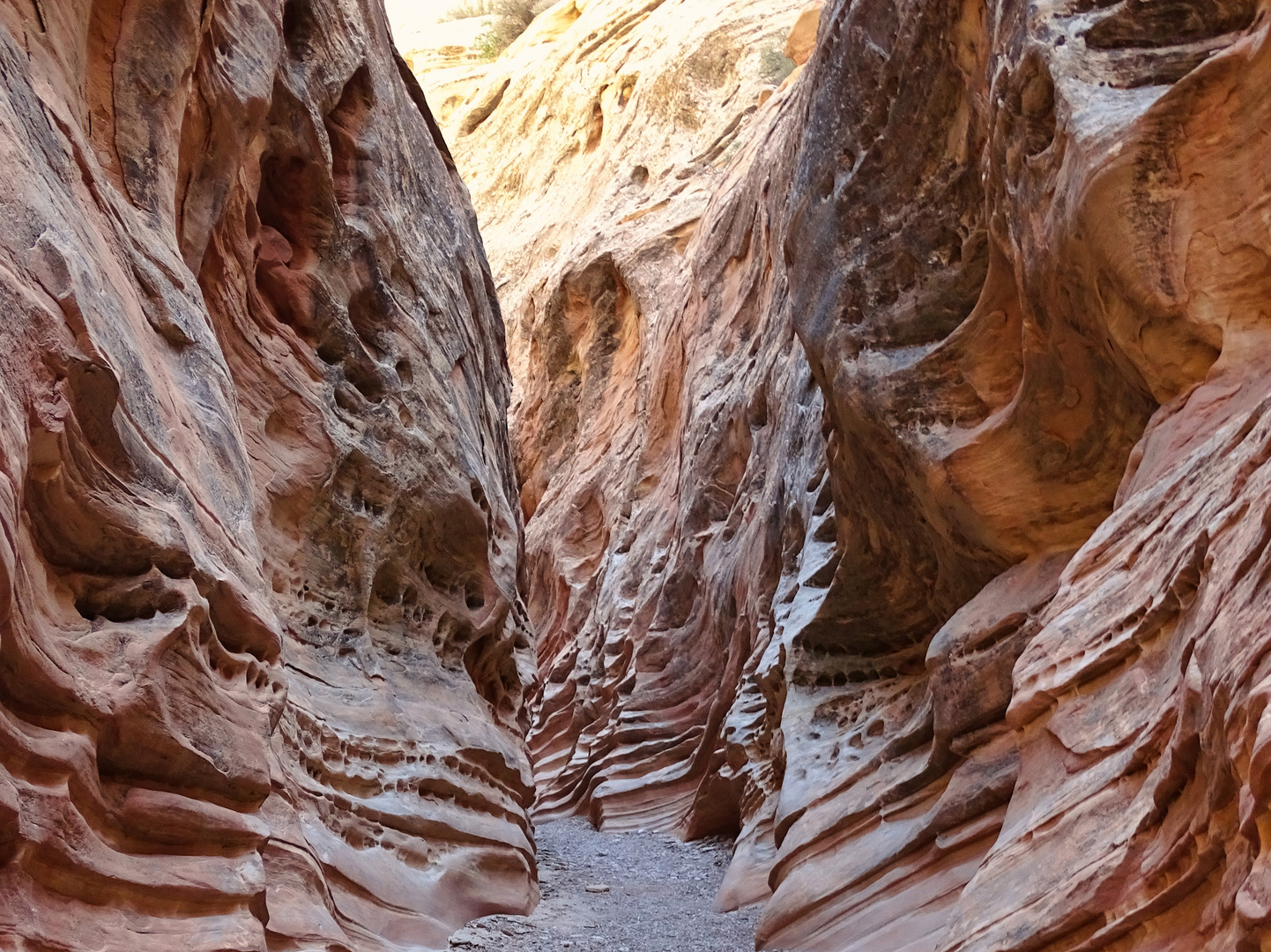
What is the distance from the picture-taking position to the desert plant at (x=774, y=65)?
20328 mm

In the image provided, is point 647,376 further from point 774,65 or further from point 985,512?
point 985,512

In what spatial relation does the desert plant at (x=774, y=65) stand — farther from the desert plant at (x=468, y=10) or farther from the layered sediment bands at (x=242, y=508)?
the desert plant at (x=468, y=10)

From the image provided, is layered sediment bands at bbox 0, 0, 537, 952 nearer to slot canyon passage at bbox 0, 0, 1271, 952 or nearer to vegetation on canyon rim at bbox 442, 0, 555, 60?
slot canyon passage at bbox 0, 0, 1271, 952

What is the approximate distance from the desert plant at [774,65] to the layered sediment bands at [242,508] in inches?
416

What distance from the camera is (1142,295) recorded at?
5.36 meters

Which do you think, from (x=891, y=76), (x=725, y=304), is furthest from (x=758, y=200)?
(x=891, y=76)

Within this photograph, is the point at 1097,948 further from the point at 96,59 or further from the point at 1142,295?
the point at 96,59

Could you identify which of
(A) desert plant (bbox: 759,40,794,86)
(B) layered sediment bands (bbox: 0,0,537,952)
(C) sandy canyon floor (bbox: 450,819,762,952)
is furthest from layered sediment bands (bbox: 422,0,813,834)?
(B) layered sediment bands (bbox: 0,0,537,952)

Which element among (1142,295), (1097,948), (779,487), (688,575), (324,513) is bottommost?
(688,575)

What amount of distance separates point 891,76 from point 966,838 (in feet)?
17.4

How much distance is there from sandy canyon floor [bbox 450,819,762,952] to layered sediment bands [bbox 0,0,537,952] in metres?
0.44

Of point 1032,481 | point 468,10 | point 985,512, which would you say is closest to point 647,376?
point 985,512

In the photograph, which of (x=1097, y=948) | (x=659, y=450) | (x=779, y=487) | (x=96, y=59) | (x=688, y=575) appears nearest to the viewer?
(x=1097, y=948)

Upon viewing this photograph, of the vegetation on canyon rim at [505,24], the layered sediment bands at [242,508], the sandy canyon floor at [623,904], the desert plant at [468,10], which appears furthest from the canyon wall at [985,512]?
the desert plant at [468,10]
